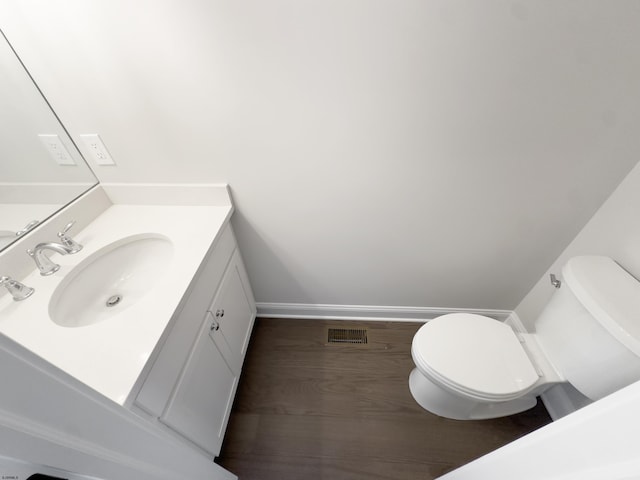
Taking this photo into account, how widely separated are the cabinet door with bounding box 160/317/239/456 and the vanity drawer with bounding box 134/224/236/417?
5 centimetres

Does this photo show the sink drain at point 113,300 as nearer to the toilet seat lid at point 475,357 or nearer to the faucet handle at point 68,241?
the faucet handle at point 68,241

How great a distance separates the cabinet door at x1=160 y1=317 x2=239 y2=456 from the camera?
80 cm

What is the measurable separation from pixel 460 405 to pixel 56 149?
2.01 meters

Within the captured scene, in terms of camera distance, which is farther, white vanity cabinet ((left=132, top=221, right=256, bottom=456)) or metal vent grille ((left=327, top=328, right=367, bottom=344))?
metal vent grille ((left=327, top=328, right=367, bottom=344))

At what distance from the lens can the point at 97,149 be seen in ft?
3.39

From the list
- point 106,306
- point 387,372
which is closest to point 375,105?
point 106,306

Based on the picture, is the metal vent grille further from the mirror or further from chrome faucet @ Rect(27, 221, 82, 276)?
the mirror

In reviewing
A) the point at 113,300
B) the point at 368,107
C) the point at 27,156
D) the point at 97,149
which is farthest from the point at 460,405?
the point at 27,156

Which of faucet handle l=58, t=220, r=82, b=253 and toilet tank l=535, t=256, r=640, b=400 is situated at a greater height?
faucet handle l=58, t=220, r=82, b=253

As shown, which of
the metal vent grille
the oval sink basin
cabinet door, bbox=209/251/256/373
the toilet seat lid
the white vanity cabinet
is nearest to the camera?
the white vanity cabinet

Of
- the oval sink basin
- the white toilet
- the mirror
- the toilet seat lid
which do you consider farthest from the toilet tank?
the mirror

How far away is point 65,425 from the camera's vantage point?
Result: 33 centimetres

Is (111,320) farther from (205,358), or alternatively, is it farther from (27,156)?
(27,156)

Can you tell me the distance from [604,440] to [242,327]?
132cm
